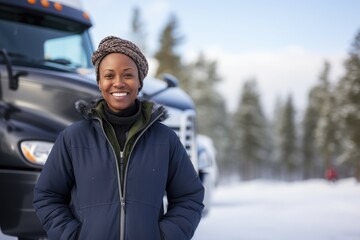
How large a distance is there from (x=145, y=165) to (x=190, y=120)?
123 inches

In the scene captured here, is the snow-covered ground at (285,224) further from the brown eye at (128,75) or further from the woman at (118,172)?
the brown eye at (128,75)

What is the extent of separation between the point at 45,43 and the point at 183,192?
11.0ft

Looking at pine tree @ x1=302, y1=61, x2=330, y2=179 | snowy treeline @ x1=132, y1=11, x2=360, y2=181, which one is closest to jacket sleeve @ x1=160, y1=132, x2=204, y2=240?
snowy treeline @ x1=132, y1=11, x2=360, y2=181

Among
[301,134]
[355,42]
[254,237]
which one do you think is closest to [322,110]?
[301,134]

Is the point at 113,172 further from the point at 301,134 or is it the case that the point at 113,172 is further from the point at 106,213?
the point at 301,134

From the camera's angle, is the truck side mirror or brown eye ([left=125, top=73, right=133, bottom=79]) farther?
the truck side mirror

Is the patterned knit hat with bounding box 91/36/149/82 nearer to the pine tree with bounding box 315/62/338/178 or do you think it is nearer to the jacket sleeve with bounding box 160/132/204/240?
the jacket sleeve with bounding box 160/132/204/240

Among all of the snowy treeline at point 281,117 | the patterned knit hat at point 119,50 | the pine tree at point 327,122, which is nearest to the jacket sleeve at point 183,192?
the patterned knit hat at point 119,50

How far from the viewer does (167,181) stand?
2543 mm

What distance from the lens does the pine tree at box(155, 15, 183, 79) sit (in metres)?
38.5

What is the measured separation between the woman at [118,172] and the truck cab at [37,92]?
1.17 metres

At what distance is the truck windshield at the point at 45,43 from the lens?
4973 mm

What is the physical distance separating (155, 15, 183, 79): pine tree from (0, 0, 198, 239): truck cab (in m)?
32.3

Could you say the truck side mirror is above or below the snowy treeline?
above
